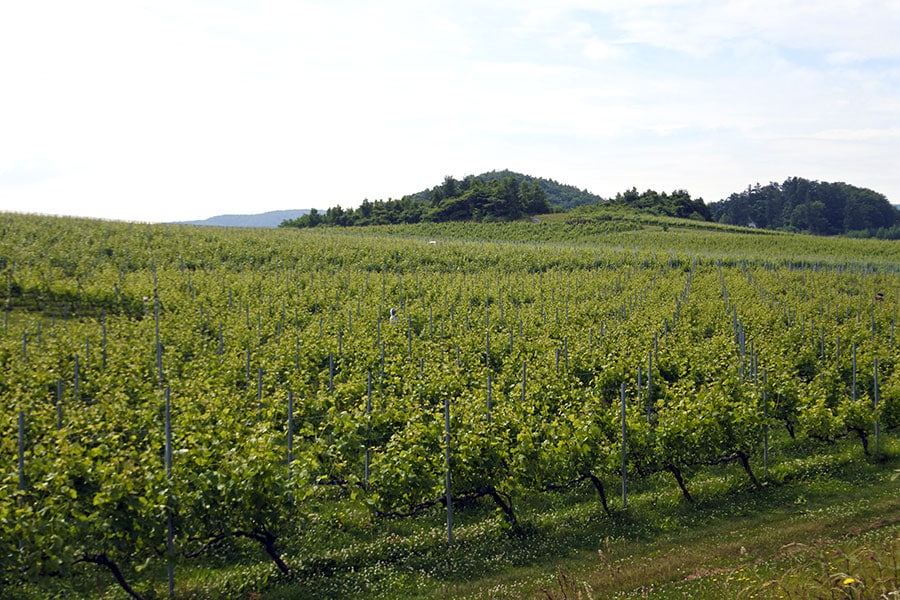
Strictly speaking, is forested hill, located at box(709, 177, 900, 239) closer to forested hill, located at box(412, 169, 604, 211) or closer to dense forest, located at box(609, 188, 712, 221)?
dense forest, located at box(609, 188, 712, 221)

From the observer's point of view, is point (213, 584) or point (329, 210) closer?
point (213, 584)

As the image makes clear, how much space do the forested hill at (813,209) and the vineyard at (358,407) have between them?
92297mm

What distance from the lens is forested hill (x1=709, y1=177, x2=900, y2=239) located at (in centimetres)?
11431

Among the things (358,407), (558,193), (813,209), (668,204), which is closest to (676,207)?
(668,204)

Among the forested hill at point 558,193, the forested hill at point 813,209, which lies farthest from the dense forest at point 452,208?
the forested hill at point 558,193

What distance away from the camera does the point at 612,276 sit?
3544 centimetres

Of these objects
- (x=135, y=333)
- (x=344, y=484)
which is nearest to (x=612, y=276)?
(x=135, y=333)

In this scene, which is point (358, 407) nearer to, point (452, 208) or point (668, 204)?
point (452, 208)

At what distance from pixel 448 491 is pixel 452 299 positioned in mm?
17602

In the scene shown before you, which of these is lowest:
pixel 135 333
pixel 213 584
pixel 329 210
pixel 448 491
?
pixel 213 584

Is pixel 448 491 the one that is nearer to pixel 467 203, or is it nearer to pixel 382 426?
pixel 382 426

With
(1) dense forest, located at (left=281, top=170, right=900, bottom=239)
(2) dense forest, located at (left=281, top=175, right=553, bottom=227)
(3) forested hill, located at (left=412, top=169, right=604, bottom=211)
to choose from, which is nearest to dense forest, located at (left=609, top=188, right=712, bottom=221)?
(1) dense forest, located at (left=281, top=170, right=900, bottom=239)

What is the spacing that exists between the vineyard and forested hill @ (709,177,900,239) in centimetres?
9230

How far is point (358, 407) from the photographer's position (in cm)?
1266
